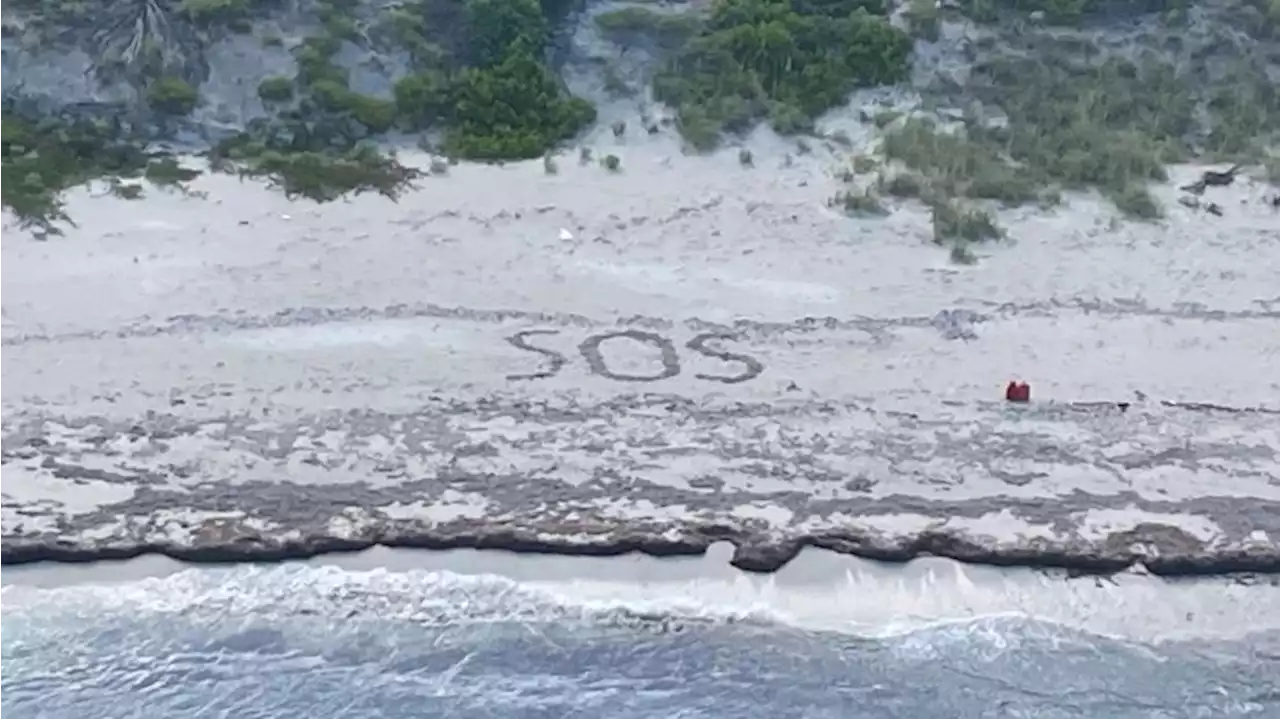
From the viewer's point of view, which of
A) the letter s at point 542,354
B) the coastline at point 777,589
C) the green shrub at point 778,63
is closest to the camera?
the coastline at point 777,589

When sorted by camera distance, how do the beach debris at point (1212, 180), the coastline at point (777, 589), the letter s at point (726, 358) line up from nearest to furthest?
the coastline at point (777, 589) < the letter s at point (726, 358) < the beach debris at point (1212, 180)

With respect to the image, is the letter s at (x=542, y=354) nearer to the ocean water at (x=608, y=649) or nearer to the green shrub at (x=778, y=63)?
the ocean water at (x=608, y=649)

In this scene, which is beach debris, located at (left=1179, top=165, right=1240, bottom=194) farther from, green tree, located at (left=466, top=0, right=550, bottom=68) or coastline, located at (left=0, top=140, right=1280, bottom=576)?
green tree, located at (left=466, top=0, right=550, bottom=68)

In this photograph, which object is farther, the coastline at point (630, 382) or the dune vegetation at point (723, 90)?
the dune vegetation at point (723, 90)

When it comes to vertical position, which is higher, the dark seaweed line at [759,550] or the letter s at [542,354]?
the letter s at [542,354]

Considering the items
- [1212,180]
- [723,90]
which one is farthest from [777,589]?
[723,90]

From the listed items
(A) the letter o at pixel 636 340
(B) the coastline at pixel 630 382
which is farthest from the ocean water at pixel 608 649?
(A) the letter o at pixel 636 340

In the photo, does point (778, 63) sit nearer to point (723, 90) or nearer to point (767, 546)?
point (723, 90)
